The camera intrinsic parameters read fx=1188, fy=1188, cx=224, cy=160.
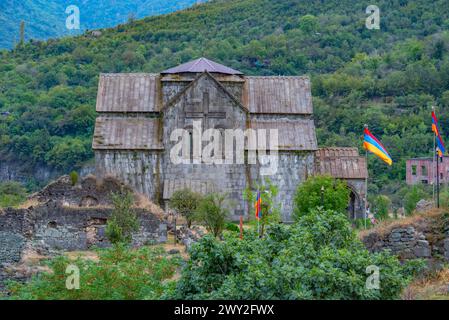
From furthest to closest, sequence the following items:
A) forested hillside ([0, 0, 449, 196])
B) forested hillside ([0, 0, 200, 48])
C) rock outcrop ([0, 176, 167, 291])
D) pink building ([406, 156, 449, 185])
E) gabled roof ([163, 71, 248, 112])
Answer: forested hillside ([0, 0, 200, 48]) → forested hillside ([0, 0, 449, 196]) → pink building ([406, 156, 449, 185]) → gabled roof ([163, 71, 248, 112]) → rock outcrop ([0, 176, 167, 291])

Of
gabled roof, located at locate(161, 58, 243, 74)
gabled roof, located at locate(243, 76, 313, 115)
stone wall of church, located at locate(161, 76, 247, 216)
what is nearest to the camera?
stone wall of church, located at locate(161, 76, 247, 216)

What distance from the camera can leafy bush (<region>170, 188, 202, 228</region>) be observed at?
38594 mm

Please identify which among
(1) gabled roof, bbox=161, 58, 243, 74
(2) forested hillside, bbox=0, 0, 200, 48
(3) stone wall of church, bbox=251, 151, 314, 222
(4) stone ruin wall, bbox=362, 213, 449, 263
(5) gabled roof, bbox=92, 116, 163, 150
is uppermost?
(2) forested hillside, bbox=0, 0, 200, 48

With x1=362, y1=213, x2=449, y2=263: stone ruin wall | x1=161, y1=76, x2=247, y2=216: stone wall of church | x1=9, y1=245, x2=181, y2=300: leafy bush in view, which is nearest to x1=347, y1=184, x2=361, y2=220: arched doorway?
x1=161, y1=76, x2=247, y2=216: stone wall of church

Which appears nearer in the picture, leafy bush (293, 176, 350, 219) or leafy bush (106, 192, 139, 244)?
leafy bush (106, 192, 139, 244)

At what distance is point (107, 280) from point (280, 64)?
2835 inches

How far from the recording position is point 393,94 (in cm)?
7969

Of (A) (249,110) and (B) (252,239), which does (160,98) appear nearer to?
(A) (249,110)

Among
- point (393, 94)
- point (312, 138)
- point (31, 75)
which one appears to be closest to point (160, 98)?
point (312, 138)

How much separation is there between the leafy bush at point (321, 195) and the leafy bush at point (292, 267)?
1545 cm

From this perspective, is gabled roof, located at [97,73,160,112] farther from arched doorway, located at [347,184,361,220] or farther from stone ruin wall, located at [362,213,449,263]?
stone ruin wall, located at [362,213,449,263]

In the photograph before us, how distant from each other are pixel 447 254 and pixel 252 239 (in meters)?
3.58

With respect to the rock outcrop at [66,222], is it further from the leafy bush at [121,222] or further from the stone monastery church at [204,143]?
the stone monastery church at [204,143]

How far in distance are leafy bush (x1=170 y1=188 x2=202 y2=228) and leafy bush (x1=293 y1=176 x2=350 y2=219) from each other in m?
3.35
